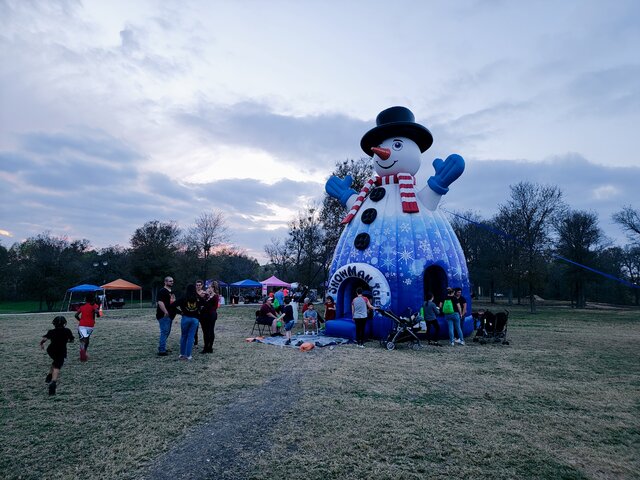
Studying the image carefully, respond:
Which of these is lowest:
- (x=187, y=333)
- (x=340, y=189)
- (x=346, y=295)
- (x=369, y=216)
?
(x=187, y=333)

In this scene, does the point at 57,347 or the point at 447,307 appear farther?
the point at 447,307

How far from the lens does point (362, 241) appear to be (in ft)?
40.1

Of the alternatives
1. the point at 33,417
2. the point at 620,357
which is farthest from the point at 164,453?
the point at 620,357

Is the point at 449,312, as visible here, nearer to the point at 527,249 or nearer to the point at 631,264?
the point at 527,249

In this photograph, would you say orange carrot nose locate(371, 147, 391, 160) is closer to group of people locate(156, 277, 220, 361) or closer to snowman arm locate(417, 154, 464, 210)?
snowman arm locate(417, 154, 464, 210)

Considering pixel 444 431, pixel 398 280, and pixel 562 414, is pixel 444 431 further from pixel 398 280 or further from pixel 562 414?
pixel 398 280

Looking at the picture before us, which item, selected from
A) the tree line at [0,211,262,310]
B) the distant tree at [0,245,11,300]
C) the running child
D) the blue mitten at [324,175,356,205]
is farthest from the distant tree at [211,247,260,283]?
the running child

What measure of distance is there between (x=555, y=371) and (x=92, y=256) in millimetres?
57874

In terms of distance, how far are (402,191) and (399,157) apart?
1.31 metres

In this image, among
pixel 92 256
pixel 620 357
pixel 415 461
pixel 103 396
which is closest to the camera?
pixel 415 461

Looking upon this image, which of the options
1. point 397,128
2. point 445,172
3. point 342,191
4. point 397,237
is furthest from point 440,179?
point 342,191

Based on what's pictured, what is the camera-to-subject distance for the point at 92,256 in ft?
171

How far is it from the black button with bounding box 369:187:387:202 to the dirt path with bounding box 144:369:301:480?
858 centimetres

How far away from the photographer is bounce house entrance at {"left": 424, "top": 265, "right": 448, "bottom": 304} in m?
12.2
